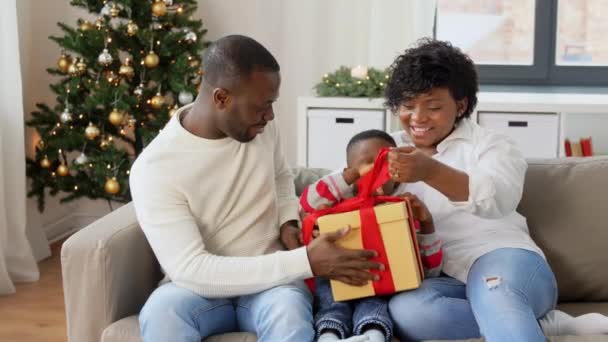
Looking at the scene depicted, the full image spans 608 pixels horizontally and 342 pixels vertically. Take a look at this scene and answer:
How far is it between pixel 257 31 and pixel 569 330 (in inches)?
103

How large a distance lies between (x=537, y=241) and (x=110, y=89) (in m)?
2.13

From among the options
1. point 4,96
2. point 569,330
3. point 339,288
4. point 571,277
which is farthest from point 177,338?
point 4,96

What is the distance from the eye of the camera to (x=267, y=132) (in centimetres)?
230

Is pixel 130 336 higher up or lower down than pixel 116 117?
lower down

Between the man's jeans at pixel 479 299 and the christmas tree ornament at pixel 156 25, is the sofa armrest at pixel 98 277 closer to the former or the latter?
the man's jeans at pixel 479 299

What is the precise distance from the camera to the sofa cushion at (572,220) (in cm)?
234

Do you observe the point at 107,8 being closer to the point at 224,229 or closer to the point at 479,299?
the point at 224,229

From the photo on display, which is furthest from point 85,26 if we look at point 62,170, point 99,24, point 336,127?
point 336,127

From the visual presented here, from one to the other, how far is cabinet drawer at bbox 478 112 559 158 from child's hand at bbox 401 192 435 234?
5.48 feet

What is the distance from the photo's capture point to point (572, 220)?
93.6 inches

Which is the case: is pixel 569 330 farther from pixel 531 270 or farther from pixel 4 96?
pixel 4 96

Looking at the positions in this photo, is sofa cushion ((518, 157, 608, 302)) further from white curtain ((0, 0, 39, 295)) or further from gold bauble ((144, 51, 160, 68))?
white curtain ((0, 0, 39, 295))

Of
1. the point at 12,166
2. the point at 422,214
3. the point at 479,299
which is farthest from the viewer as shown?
the point at 12,166

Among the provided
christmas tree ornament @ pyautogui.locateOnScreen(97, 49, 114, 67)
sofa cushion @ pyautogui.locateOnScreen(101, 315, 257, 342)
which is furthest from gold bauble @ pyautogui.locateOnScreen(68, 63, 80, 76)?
sofa cushion @ pyautogui.locateOnScreen(101, 315, 257, 342)
